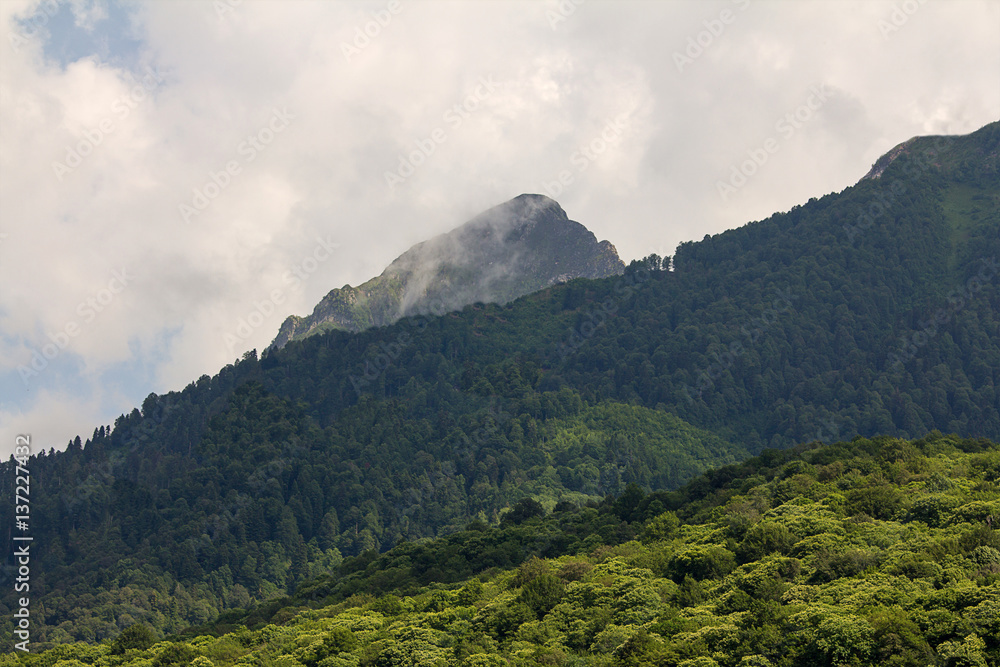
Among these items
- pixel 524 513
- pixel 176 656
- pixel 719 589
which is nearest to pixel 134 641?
pixel 176 656

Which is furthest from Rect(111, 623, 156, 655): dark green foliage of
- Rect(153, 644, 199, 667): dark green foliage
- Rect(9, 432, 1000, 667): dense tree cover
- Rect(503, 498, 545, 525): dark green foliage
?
Rect(503, 498, 545, 525): dark green foliage

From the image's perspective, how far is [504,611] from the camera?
89812mm

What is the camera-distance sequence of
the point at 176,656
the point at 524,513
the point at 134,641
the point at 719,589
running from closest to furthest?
the point at 719,589 < the point at 176,656 < the point at 134,641 < the point at 524,513

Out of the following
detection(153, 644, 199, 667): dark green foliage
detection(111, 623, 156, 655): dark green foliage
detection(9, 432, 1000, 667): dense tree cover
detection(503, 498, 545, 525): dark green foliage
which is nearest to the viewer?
detection(9, 432, 1000, 667): dense tree cover

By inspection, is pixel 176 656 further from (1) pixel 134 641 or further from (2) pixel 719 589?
(2) pixel 719 589

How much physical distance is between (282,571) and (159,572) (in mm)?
19877

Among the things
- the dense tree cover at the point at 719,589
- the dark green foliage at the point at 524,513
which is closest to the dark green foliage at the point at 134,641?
the dense tree cover at the point at 719,589

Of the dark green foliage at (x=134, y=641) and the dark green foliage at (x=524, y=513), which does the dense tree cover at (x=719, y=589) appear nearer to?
the dark green foliage at (x=134, y=641)

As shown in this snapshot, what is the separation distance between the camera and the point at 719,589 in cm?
8425

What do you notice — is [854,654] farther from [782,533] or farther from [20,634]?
[20,634]

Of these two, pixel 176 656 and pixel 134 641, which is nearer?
pixel 176 656

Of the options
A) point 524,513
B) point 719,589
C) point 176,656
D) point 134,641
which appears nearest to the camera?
point 719,589

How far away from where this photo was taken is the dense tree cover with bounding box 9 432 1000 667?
2603 inches

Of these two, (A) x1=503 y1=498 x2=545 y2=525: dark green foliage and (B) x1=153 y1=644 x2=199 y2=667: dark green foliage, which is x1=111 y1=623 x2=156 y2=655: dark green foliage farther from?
(A) x1=503 y1=498 x2=545 y2=525: dark green foliage
